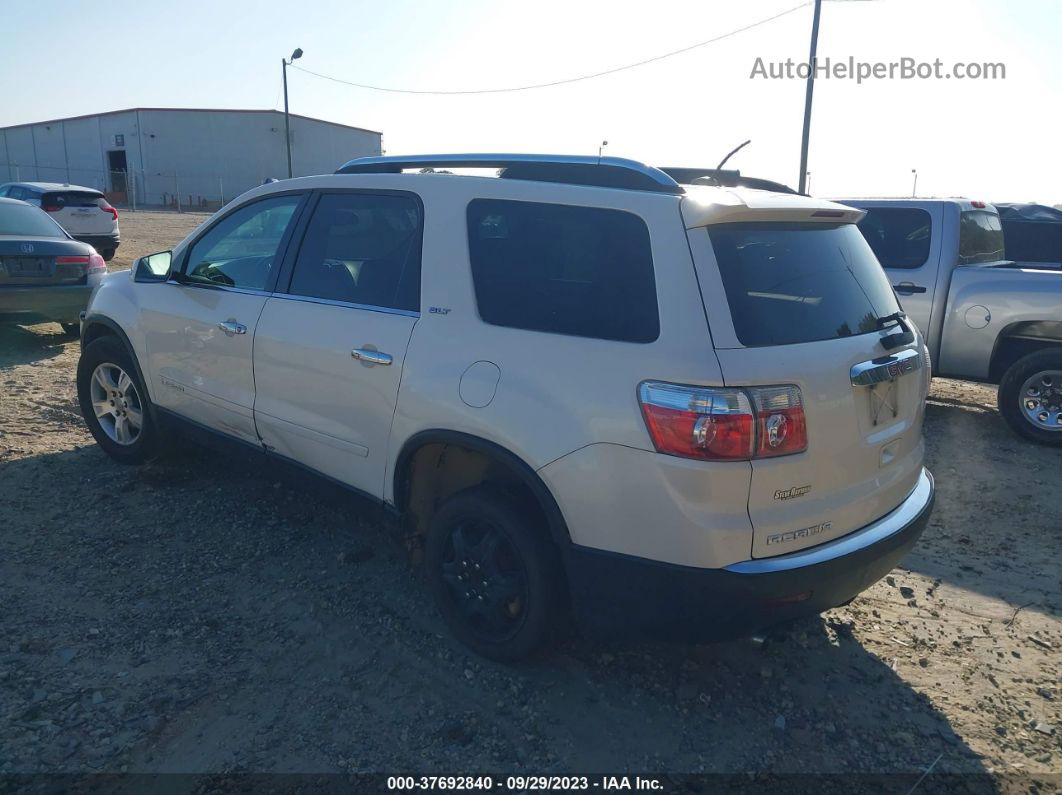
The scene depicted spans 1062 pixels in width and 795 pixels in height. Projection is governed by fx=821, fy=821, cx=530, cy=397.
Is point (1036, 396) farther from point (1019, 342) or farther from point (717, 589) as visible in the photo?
point (717, 589)

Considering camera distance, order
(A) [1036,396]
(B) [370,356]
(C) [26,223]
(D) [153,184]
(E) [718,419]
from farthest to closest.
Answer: (D) [153,184] → (C) [26,223] → (A) [1036,396] → (B) [370,356] → (E) [718,419]

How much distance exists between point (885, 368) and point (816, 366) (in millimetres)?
434

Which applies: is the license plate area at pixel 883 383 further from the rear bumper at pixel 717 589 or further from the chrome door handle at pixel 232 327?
the chrome door handle at pixel 232 327

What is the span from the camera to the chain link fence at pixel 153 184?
46.6 metres

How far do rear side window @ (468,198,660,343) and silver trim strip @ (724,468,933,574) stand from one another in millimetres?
807

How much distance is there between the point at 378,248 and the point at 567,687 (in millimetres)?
2034

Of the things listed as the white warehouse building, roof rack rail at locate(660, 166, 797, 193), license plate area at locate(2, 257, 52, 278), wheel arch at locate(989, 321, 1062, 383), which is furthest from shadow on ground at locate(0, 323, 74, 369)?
the white warehouse building

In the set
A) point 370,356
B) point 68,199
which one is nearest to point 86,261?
point 370,356

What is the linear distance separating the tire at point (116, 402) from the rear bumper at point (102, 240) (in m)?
13.9

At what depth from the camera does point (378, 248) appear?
367 cm

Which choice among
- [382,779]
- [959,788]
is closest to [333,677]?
[382,779]

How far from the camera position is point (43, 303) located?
8430 mm

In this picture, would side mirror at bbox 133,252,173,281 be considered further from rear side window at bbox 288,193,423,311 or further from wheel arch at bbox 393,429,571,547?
wheel arch at bbox 393,429,571,547

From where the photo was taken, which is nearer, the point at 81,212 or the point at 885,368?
the point at 885,368
